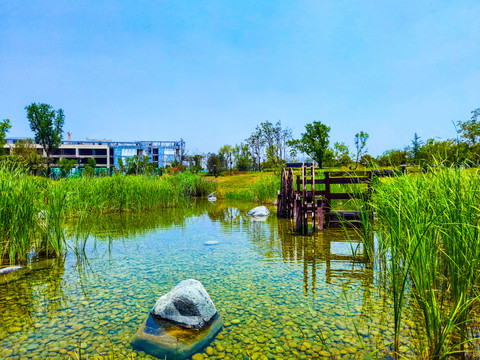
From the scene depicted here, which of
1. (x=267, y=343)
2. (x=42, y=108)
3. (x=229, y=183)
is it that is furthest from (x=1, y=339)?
(x=42, y=108)

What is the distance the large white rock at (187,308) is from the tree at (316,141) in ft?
147

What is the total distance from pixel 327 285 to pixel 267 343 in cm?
212

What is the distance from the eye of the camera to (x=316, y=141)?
1859 inches

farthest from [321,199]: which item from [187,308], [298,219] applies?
[187,308]

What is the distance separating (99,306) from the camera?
4.56m

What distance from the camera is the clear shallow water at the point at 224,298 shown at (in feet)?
11.3

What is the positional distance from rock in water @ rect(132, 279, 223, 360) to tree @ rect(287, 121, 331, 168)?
44.9m

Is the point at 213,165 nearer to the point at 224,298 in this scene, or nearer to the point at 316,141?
the point at 316,141

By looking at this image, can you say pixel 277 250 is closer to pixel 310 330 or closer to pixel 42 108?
pixel 310 330

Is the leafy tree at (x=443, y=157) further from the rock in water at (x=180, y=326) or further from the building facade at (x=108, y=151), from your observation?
the building facade at (x=108, y=151)

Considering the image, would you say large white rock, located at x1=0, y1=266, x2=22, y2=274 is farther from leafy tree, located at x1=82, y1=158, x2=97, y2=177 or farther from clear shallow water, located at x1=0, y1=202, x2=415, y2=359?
leafy tree, located at x1=82, y1=158, x2=97, y2=177

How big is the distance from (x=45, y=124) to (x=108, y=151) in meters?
36.3

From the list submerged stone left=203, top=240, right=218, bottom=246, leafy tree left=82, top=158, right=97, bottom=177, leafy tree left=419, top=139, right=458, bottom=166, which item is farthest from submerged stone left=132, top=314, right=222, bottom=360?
leafy tree left=82, top=158, right=97, bottom=177

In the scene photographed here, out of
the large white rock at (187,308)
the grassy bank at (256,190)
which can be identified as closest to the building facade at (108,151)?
the grassy bank at (256,190)
